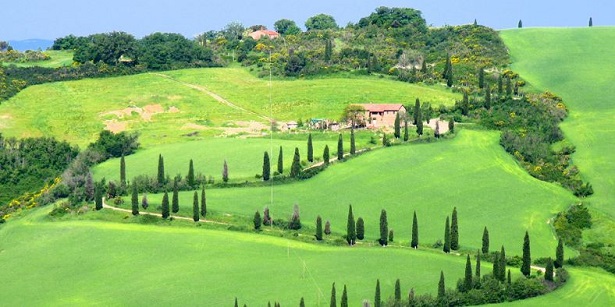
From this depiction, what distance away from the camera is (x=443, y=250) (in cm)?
11406

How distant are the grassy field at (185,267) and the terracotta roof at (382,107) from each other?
38.1 metres

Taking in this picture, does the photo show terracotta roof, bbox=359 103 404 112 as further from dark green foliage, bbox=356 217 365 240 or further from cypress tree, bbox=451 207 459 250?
cypress tree, bbox=451 207 459 250

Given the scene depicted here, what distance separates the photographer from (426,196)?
127 meters

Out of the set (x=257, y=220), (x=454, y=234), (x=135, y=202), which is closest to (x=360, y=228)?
(x=454, y=234)

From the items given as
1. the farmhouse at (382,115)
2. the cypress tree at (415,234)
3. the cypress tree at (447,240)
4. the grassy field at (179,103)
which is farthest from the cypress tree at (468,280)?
the grassy field at (179,103)

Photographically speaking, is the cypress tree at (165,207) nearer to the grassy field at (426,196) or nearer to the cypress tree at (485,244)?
the grassy field at (426,196)

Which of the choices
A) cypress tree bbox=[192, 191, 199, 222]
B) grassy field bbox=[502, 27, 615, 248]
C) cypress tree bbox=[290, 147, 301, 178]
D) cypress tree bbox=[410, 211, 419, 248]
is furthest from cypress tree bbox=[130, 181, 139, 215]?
grassy field bbox=[502, 27, 615, 248]

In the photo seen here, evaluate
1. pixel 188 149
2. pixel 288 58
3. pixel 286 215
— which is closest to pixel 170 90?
pixel 288 58

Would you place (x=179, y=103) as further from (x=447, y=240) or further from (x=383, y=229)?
(x=447, y=240)

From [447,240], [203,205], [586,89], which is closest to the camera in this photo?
[447,240]

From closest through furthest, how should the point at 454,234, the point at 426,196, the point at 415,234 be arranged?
the point at 415,234, the point at 454,234, the point at 426,196

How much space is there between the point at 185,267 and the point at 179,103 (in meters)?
65.9

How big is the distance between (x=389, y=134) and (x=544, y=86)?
3564 centimetres

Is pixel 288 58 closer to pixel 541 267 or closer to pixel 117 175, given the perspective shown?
pixel 117 175
